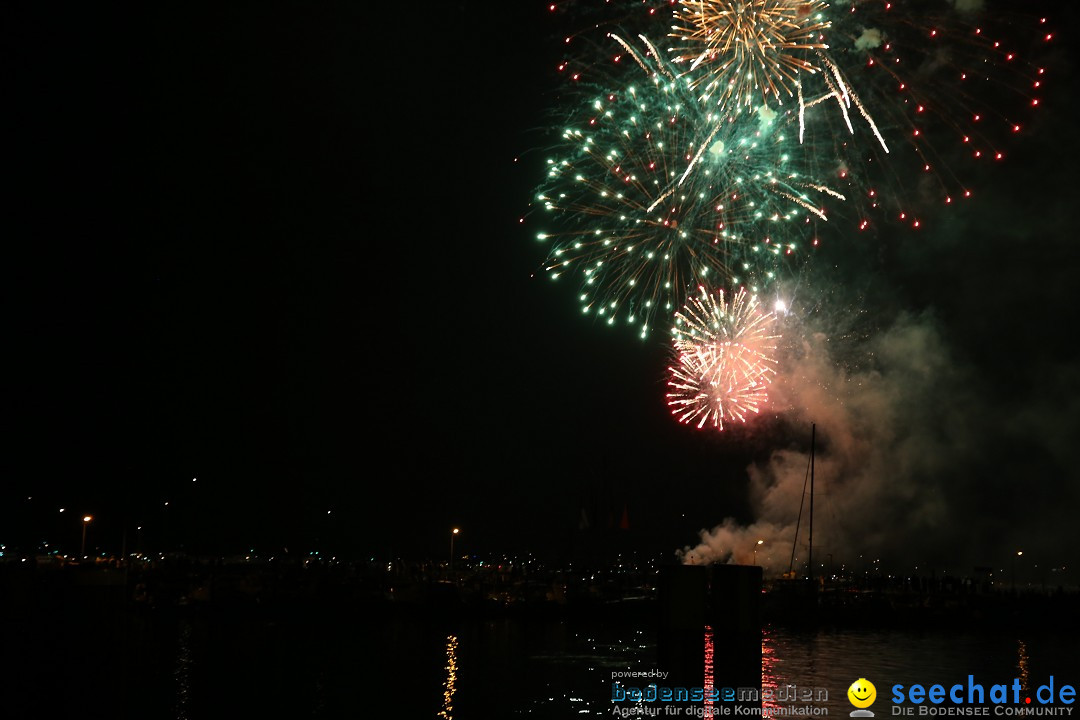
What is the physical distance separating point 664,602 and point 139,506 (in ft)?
162

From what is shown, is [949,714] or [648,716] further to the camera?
[949,714]

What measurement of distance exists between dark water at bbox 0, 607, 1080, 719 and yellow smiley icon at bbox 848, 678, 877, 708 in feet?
0.65

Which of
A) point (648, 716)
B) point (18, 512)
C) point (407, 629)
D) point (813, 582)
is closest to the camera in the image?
point (648, 716)

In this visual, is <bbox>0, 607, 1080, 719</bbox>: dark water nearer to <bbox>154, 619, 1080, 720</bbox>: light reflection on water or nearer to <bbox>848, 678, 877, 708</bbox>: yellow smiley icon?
<bbox>154, 619, 1080, 720</bbox>: light reflection on water

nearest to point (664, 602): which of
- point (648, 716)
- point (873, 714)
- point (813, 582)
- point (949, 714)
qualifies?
point (648, 716)

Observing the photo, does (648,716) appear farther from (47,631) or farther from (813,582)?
(813,582)

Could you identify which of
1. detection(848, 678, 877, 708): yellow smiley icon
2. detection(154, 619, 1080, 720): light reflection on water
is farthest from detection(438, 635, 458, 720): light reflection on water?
detection(848, 678, 877, 708): yellow smiley icon

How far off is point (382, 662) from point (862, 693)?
27.5ft

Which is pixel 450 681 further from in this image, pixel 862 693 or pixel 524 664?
pixel 862 693

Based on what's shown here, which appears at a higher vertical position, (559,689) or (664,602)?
(664,602)

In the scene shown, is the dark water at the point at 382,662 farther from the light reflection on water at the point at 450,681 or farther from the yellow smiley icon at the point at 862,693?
the yellow smiley icon at the point at 862,693

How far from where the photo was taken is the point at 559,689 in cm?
1454

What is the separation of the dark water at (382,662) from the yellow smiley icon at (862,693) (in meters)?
0.20

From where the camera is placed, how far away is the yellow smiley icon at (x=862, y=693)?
44.2ft
